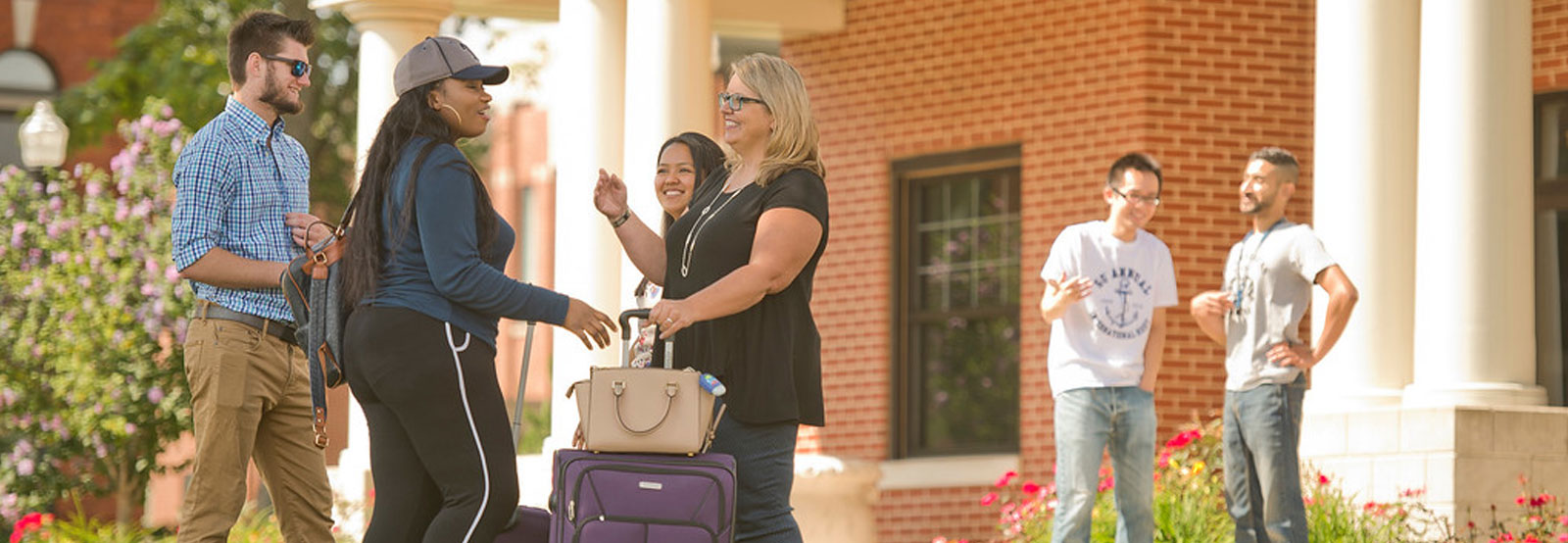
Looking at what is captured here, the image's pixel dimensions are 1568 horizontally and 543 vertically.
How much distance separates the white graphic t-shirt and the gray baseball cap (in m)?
3.76

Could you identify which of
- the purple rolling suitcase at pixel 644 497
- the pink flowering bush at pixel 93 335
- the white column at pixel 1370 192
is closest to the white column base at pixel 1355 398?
the white column at pixel 1370 192

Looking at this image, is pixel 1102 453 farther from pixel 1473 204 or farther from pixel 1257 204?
pixel 1473 204

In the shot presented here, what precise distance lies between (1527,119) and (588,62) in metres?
5.50

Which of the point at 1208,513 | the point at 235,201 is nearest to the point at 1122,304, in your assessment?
the point at 1208,513

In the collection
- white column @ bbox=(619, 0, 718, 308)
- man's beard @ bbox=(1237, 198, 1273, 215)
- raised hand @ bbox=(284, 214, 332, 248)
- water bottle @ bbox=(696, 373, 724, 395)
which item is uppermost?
white column @ bbox=(619, 0, 718, 308)

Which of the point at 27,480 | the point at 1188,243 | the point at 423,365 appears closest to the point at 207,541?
the point at 423,365

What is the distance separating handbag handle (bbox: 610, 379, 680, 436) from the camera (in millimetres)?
5855

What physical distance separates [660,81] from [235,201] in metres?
5.89

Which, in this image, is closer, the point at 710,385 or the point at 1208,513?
the point at 710,385

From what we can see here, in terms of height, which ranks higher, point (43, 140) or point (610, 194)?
point (43, 140)

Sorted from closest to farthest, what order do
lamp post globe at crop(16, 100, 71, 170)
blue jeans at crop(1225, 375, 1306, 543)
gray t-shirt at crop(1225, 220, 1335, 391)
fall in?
1. blue jeans at crop(1225, 375, 1306, 543)
2. gray t-shirt at crop(1225, 220, 1335, 391)
3. lamp post globe at crop(16, 100, 71, 170)

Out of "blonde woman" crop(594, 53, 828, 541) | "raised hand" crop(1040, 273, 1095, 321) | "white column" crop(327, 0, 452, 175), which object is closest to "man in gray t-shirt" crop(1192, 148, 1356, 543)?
"raised hand" crop(1040, 273, 1095, 321)

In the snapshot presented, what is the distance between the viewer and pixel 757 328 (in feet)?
19.9

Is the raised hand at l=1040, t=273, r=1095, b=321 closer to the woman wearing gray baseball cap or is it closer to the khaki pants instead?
the khaki pants
